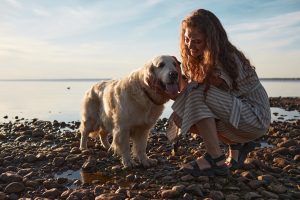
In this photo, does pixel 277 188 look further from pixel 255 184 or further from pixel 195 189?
pixel 195 189

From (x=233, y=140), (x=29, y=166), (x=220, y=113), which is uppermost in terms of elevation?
(x=220, y=113)

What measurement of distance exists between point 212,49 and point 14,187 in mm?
3255

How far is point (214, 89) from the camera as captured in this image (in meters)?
4.96

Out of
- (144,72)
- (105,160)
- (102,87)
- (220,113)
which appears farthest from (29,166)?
(220,113)

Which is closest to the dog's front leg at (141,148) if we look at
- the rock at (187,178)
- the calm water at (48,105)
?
the rock at (187,178)

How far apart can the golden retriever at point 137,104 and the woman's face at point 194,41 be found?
416mm

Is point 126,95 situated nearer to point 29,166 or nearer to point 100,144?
point 29,166

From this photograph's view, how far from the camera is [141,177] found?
5391 mm

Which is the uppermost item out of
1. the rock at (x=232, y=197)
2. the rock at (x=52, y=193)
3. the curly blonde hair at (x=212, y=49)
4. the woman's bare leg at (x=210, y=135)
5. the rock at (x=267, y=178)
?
the curly blonde hair at (x=212, y=49)

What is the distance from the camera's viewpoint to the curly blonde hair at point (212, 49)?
16.2ft

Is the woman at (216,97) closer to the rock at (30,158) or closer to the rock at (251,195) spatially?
the rock at (251,195)

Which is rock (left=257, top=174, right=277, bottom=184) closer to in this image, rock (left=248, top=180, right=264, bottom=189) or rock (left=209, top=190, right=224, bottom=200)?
rock (left=248, top=180, right=264, bottom=189)

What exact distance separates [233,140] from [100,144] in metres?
3.90

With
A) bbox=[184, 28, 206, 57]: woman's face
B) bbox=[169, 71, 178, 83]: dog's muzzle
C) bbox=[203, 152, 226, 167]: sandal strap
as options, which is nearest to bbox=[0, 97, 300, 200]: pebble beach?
bbox=[203, 152, 226, 167]: sandal strap
